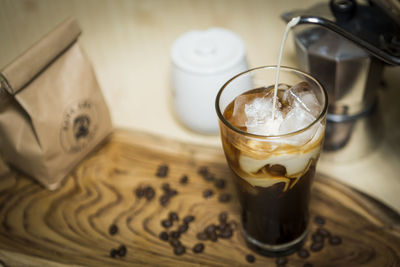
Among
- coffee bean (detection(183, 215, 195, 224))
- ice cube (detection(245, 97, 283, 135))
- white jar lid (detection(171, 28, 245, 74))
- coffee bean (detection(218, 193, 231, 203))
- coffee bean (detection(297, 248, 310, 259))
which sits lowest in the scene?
coffee bean (detection(297, 248, 310, 259))

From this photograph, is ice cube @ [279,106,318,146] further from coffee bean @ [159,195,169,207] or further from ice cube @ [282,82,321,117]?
coffee bean @ [159,195,169,207]

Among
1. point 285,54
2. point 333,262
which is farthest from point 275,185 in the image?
point 285,54

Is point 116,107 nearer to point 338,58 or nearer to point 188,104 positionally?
point 188,104

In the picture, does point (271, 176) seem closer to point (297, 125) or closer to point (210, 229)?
point (297, 125)

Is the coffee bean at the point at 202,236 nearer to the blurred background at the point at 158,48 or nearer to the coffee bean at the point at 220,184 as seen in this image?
the coffee bean at the point at 220,184

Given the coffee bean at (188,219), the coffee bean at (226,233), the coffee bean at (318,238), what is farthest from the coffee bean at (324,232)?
the coffee bean at (188,219)

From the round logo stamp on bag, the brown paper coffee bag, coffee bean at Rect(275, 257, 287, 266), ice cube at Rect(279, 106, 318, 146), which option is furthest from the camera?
the round logo stamp on bag

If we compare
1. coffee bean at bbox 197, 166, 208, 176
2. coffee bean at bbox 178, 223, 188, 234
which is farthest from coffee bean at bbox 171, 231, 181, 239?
coffee bean at bbox 197, 166, 208, 176
